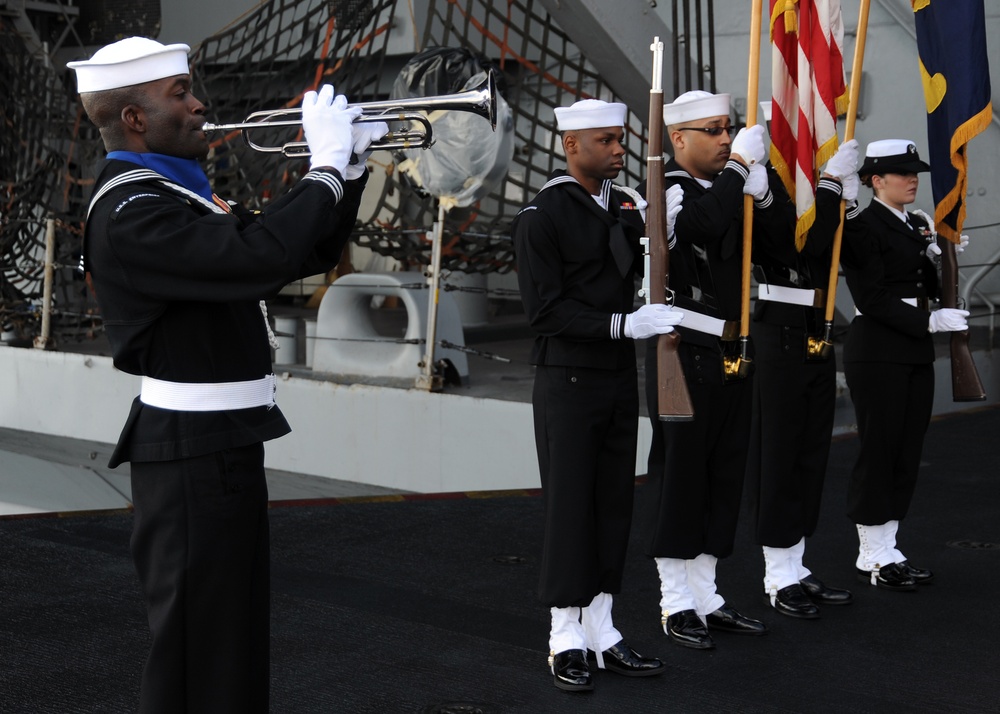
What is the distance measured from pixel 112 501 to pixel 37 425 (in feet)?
4.34

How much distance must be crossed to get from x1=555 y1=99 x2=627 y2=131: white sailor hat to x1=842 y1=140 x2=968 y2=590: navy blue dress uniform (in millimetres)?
1094

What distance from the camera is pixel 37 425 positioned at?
797 centimetres

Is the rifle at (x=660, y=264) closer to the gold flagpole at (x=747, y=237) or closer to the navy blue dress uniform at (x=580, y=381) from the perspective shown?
the navy blue dress uniform at (x=580, y=381)

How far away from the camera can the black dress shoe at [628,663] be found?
9.52 feet

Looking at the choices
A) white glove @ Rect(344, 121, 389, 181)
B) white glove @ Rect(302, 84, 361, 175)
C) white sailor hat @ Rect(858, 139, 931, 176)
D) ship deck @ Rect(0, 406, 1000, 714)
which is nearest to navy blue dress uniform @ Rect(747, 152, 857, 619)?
ship deck @ Rect(0, 406, 1000, 714)

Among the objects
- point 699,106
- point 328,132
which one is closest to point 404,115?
point 328,132

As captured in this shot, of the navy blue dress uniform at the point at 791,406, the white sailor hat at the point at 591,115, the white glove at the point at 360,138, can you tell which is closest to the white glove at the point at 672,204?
the white sailor hat at the point at 591,115

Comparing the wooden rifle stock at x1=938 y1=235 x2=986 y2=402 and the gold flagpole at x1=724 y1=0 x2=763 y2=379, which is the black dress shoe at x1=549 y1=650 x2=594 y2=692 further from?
the wooden rifle stock at x1=938 y1=235 x2=986 y2=402

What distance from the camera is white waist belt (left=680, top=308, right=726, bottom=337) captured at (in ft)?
10.1

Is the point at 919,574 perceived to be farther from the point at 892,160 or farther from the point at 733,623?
the point at 892,160

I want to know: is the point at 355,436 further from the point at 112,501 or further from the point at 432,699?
the point at 432,699

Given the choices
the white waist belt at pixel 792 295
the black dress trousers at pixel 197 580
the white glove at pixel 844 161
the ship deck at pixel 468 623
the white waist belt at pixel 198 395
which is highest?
the white glove at pixel 844 161

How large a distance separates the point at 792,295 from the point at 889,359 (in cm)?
46

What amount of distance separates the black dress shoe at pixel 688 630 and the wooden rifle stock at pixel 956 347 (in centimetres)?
118
